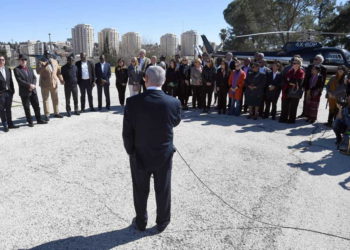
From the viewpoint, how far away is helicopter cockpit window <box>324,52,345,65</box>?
53.5 ft

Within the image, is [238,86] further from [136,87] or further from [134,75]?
[134,75]

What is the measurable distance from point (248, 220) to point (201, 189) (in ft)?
3.00

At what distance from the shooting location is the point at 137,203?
304cm

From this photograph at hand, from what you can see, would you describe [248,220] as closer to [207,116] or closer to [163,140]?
[163,140]

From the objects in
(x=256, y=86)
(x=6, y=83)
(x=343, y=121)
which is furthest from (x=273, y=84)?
(x=6, y=83)

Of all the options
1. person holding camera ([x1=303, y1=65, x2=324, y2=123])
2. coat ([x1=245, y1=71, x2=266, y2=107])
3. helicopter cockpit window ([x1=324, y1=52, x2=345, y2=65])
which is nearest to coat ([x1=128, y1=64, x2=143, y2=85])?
coat ([x1=245, y1=71, x2=266, y2=107])

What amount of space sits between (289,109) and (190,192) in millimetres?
4988

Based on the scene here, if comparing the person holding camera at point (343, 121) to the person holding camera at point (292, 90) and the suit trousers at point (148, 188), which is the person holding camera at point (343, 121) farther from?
the suit trousers at point (148, 188)

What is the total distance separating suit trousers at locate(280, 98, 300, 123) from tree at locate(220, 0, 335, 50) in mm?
28065

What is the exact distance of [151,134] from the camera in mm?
2812

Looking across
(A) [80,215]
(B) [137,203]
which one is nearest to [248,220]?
(B) [137,203]

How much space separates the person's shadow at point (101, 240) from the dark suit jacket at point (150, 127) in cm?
79

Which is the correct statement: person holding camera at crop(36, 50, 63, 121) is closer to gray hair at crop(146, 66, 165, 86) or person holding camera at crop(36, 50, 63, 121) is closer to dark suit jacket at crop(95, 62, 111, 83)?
dark suit jacket at crop(95, 62, 111, 83)

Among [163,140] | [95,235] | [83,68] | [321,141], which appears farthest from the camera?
[83,68]
